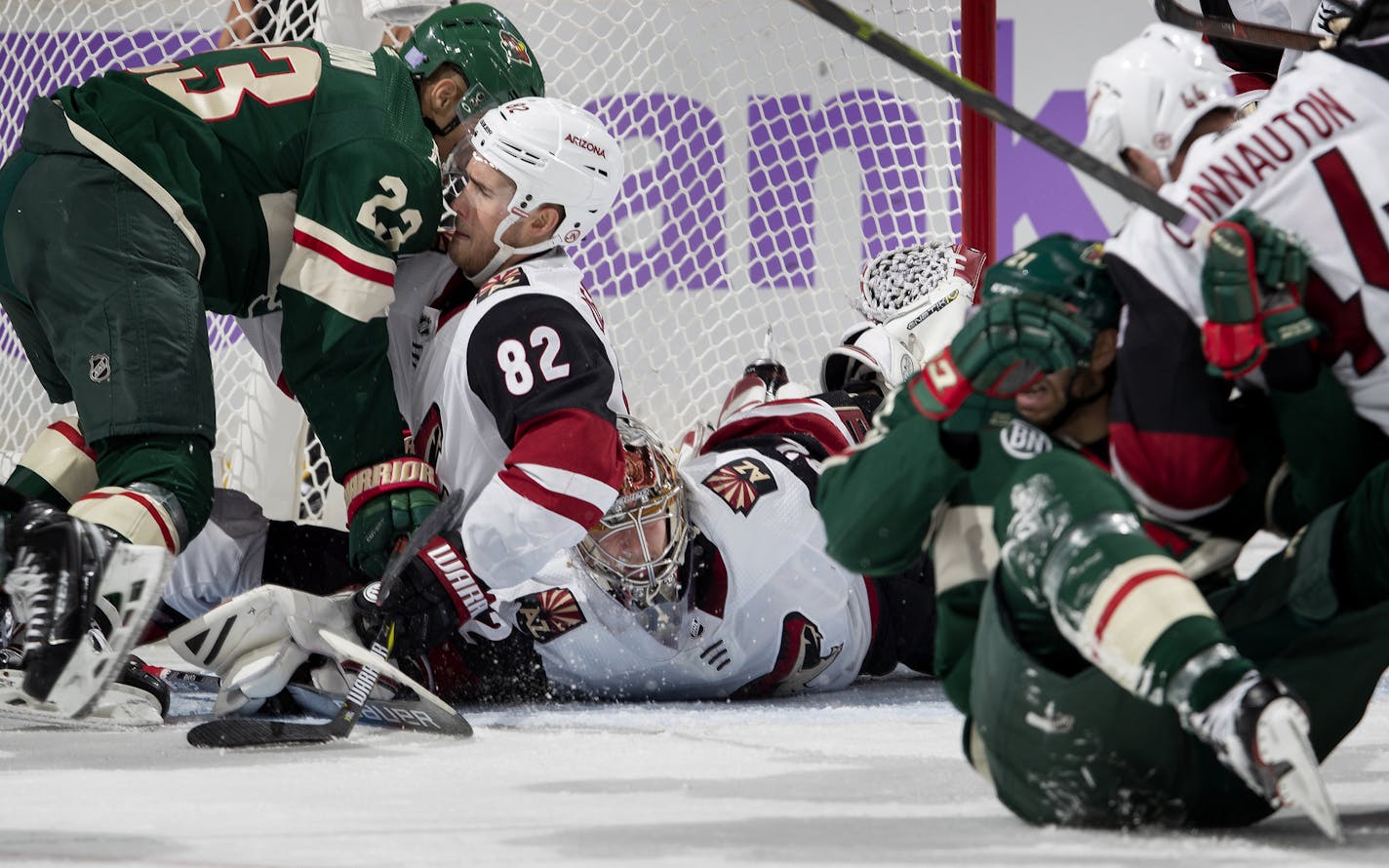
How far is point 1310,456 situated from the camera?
5.43ft

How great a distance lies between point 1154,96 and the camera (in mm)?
1762

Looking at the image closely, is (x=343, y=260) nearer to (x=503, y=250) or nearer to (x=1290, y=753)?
(x=503, y=250)

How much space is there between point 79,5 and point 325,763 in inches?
103

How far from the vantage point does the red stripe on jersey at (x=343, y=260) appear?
9.69 ft

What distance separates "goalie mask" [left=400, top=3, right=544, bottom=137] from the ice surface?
1.09m

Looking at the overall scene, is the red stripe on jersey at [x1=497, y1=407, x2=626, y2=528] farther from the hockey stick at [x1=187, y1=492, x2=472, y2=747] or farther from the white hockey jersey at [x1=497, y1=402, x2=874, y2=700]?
the white hockey jersey at [x1=497, y1=402, x2=874, y2=700]

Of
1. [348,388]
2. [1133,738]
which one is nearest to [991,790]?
[1133,738]

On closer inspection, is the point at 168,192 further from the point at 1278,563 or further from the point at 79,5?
the point at 1278,563

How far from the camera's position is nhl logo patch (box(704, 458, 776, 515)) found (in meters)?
3.14

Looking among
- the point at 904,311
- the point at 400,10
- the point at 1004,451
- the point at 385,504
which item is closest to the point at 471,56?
the point at 400,10

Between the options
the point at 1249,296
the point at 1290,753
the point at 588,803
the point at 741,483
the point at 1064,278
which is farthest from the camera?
the point at 741,483

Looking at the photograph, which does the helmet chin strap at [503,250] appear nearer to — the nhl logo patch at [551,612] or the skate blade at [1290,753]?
the nhl logo patch at [551,612]

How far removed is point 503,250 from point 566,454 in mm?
486

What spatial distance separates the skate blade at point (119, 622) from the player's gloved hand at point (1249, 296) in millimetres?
1348
